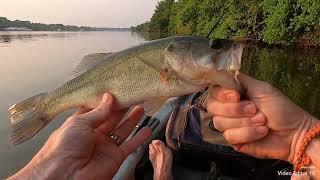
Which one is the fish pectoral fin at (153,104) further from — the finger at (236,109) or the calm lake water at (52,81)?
the calm lake water at (52,81)

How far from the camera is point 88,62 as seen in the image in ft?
11.2

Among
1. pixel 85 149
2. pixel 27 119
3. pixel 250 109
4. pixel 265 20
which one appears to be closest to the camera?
pixel 250 109

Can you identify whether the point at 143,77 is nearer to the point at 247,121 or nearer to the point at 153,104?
the point at 153,104

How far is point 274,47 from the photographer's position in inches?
1093

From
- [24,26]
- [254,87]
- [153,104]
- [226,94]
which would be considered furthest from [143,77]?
[24,26]

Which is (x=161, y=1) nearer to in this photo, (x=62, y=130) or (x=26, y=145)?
(x=26, y=145)

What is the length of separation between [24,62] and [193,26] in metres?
24.2

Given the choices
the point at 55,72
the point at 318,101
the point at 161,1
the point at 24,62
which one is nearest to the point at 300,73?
the point at 318,101

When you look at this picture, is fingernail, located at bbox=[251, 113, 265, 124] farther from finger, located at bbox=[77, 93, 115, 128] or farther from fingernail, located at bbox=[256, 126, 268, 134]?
finger, located at bbox=[77, 93, 115, 128]

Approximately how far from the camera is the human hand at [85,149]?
9.22 feet

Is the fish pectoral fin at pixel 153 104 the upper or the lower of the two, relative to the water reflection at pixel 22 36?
upper

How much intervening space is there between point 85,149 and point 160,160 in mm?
1694

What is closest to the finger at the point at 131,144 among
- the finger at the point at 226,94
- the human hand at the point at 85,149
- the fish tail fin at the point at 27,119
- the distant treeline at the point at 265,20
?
the human hand at the point at 85,149

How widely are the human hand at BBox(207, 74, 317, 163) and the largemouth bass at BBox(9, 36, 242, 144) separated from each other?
0.15 m
